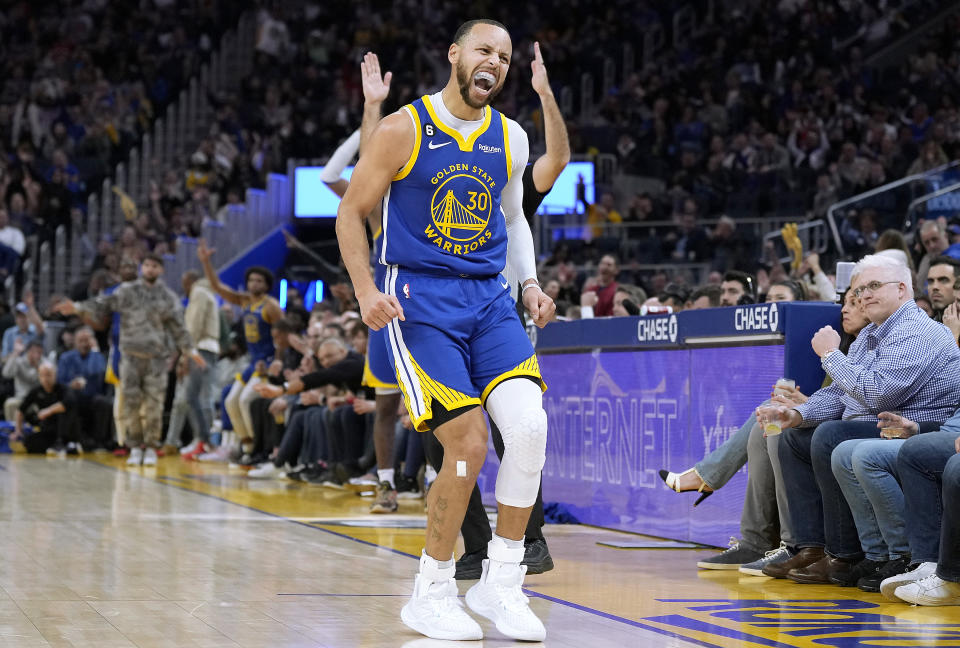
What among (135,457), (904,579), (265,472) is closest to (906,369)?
(904,579)

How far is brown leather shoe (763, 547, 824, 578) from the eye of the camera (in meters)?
6.25

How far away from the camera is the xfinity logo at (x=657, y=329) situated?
25.3ft

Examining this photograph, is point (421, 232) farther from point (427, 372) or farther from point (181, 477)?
point (181, 477)

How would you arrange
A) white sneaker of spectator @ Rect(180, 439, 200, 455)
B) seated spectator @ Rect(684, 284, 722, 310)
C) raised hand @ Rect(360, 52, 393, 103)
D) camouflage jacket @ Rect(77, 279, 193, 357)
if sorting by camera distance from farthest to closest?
white sneaker of spectator @ Rect(180, 439, 200, 455) < camouflage jacket @ Rect(77, 279, 193, 357) < seated spectator @ Rect(684, 284, 722, 310) < raised hand @ Rect(360, 52, 393, 103)

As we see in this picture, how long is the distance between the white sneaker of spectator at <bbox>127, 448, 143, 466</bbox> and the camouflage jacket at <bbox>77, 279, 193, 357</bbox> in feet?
3.34

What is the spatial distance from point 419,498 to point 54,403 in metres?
7.10

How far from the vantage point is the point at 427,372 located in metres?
4.63

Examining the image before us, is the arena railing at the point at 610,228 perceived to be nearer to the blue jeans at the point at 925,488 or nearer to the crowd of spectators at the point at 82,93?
the crowd of spectators at the point at 82,93

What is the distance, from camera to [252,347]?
45.8 ft

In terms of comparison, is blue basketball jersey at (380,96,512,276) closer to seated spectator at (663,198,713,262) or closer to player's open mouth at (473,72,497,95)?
player's open mouth at (473,72,497,95)

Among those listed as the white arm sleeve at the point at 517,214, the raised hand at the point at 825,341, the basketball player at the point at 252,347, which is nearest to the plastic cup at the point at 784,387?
the raised hand at the point at 825,341

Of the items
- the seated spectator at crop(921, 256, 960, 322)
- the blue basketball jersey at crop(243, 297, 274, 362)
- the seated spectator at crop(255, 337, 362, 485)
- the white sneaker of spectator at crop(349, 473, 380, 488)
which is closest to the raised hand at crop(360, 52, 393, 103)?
the seated spectator at crop(921, 256, 960, 322)

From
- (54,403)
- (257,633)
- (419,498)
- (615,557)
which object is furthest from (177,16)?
(257,633)

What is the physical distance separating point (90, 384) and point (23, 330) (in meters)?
1.85
